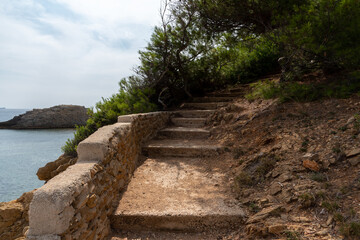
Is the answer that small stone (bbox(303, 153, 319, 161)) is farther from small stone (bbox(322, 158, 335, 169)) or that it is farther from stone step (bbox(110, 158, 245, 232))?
stone step (bbox(110, 158, 245, 232))

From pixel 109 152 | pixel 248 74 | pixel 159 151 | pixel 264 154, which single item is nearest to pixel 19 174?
pixel 159 151

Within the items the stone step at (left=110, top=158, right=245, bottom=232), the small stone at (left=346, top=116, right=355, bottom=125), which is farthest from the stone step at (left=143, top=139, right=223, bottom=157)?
the small stone at (left=346, top=116, right=355, bottom=125)

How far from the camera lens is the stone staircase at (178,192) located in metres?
2.32

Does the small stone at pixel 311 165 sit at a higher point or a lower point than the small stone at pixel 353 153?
lower

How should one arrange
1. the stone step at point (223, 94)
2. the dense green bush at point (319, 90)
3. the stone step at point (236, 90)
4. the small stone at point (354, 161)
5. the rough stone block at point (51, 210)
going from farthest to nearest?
the stone step at point (236, 90) → the stone step at point (223, 94) → the dense green bush at point (319, 90) → the small stone at point (354, 161) → the rough stone block at point (51, 210)

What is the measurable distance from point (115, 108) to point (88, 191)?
354 cm

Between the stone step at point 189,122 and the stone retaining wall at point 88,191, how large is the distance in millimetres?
2306

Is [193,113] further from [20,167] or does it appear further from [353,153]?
[20,167]

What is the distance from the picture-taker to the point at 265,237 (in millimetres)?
1883

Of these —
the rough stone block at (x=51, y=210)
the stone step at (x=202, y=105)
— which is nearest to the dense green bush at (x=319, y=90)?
the stone step at (x=202, y=105)

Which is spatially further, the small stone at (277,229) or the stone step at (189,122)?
the stone step at (189,122)

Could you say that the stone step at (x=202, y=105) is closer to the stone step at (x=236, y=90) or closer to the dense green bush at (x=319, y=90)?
the stone step at (x=236, y=90)

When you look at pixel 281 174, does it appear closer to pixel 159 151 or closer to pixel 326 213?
pixel 326 213

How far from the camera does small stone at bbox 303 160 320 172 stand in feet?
7.80
